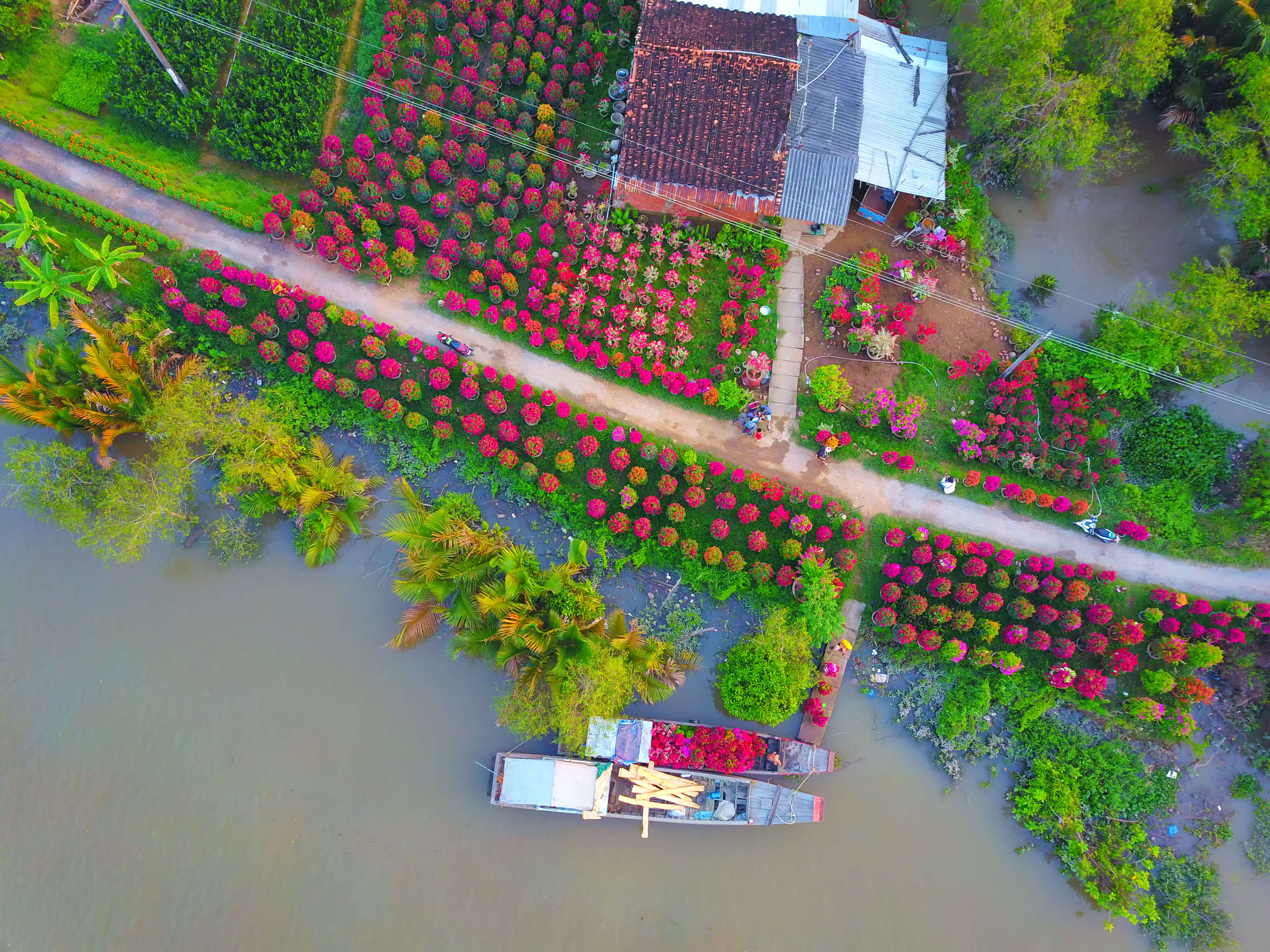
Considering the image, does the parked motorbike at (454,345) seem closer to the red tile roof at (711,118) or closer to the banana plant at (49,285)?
the red tile roof at (711,118)

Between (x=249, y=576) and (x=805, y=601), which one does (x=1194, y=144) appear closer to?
(x=805, y=601)

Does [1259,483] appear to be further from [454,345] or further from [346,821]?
[346,821]

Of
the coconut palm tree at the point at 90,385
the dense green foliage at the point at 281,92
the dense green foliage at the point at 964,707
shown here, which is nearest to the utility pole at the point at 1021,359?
the dense green foliage at the point at 964,707

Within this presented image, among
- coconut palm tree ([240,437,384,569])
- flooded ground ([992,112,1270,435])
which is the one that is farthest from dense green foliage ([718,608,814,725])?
flooded ground ([992,112,1270,435])

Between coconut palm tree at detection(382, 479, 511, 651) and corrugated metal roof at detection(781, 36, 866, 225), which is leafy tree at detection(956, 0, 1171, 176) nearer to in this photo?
corrugated metal roof at detection(781, 36, 866, 225)

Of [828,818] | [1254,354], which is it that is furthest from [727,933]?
[1254,354]

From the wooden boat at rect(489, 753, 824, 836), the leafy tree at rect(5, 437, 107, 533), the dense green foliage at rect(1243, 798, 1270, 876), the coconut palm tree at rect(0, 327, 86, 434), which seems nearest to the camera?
the coconut palm tree at rect(0, 327, 86, 434)

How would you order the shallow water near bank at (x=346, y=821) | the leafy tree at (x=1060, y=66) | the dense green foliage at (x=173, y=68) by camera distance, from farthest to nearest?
the dense green foliage at (x=173, y=68)
the leafy tree at (x=1060, y=66)
the shallow water near bank at (x=346, y=821)
